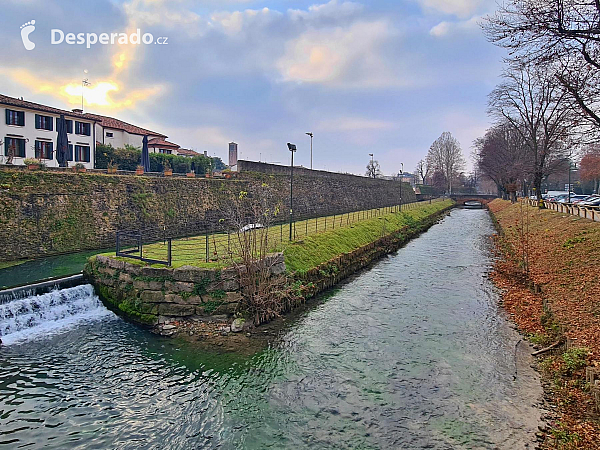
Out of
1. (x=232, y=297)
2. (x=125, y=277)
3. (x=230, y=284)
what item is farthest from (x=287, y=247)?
(x=125, y=277)

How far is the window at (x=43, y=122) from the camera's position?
29.6 m

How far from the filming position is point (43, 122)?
3008cm

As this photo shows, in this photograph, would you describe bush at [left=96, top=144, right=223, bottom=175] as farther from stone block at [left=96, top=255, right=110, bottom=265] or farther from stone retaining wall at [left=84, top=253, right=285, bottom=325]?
stone retaining wall at [left=84, top=253, right=285, bottom=325]

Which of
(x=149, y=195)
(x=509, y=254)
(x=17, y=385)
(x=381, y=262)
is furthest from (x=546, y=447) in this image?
(x=149, y=195)

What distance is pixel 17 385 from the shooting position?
8055 mm

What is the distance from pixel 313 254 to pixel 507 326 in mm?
7485

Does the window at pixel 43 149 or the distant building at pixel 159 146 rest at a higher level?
the distant building at pixel 159 146

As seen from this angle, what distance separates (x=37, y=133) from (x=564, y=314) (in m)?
33.7

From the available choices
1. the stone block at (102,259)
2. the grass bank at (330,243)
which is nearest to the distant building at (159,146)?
the grass bank at (330,243)

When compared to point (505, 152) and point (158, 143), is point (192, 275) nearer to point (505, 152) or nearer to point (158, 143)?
point (158, 143)

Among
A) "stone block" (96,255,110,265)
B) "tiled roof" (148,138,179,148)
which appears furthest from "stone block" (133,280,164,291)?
"tiled roof" (148,138,179,148)

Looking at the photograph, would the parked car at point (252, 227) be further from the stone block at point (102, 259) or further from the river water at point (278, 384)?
the stone block at point (102, 259)

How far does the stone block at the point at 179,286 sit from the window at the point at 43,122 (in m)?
25.4

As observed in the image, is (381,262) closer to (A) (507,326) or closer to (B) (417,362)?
(A) (507,326)
